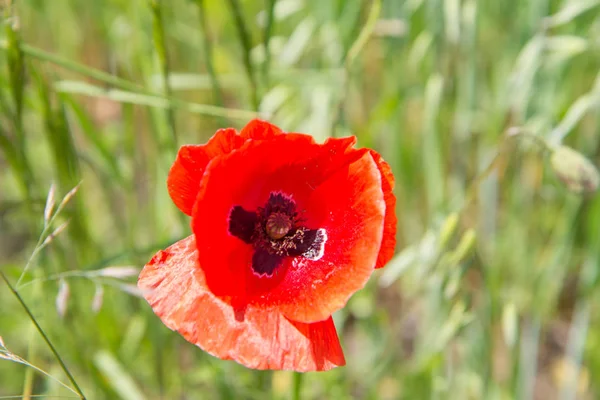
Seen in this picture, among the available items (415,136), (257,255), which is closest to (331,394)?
(257,255)

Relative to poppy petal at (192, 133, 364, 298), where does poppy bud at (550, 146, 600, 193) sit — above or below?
below

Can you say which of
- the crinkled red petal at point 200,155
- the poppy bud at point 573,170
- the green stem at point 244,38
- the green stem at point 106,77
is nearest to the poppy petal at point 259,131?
the crinkled red petal at point 200,155

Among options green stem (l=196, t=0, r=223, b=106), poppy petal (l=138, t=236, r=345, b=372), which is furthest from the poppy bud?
green stem (l=196, t=0, r=223, b=106)

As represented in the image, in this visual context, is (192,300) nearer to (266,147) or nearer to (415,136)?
(266,147)

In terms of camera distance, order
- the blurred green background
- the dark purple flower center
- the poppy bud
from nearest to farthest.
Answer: the dark purple flower center, the poppy bud, the blurred green background

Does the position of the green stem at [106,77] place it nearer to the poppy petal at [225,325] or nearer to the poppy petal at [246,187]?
the poppy petal at [246,187]

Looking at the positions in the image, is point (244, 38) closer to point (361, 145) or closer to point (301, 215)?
point (301, 215)

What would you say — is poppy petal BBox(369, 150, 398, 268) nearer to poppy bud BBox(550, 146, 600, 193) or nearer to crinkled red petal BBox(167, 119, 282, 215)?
crinkled red petal BBox(167, 119, 282, 215)
